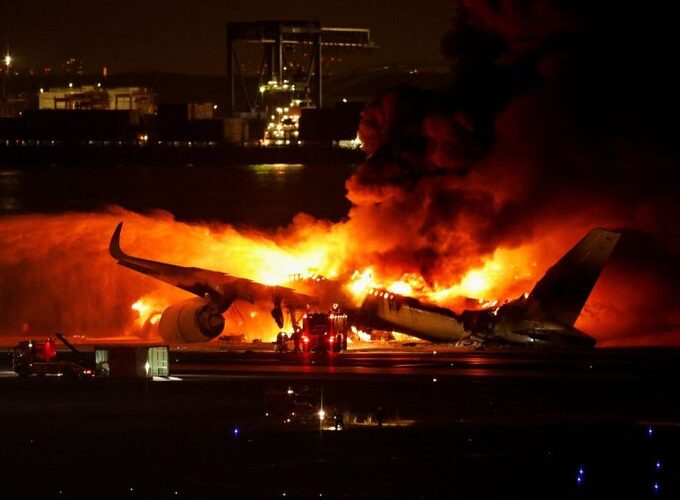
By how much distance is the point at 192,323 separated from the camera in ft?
213

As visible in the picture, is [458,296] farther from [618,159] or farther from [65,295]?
[65,295]

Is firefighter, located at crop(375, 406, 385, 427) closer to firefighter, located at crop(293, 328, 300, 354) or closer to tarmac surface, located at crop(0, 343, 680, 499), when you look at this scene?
tarmac surface, located at crop(0, 343, 680, 499)

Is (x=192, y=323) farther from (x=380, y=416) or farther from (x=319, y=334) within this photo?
(x=380, y=416)

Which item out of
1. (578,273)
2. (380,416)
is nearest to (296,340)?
(578,273)

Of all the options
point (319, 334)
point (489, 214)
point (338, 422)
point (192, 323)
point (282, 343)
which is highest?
point (489, 214)

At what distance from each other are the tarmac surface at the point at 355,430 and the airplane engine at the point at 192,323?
7.66 m

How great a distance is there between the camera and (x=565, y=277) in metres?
59.5

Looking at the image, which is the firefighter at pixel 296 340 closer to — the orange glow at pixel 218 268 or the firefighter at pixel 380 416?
the orange glow at pixel 218 268

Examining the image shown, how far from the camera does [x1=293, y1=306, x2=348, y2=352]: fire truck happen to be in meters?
61.2

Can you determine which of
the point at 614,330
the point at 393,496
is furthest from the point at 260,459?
the point at 614,330

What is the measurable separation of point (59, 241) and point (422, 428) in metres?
44.6

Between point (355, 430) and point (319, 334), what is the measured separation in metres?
21.8

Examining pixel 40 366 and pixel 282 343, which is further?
pixel 282 343

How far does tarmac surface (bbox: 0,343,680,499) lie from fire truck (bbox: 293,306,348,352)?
4.08 metres
